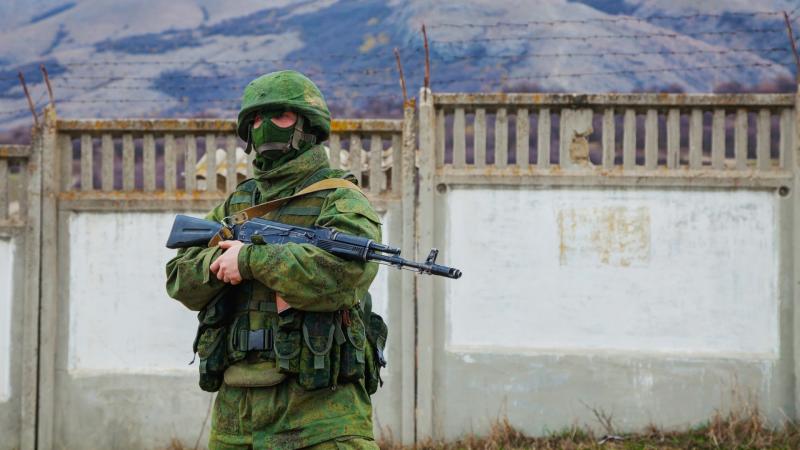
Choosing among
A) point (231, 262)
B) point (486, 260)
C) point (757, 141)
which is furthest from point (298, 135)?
point (757, 141)

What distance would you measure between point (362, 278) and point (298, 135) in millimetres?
620

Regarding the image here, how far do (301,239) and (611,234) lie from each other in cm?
475

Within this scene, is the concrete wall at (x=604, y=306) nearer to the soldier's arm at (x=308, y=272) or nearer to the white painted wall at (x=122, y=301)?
the white painted wall at (x=122, y=301)

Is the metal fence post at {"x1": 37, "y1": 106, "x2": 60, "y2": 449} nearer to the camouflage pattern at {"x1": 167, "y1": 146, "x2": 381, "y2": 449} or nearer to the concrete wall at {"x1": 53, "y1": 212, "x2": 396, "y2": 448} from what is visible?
the concrete wall at {"x1": 53, "y1": 212, "x2": 396, "y2": 448}

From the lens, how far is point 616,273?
310 inches

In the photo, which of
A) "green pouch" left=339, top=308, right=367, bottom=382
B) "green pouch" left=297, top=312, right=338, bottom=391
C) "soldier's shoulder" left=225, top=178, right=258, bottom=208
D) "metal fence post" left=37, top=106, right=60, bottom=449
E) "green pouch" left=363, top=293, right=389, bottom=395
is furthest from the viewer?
"metal fence post" left=37, top=106, right=60, bottom=449

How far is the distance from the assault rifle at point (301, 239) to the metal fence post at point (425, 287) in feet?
13.1

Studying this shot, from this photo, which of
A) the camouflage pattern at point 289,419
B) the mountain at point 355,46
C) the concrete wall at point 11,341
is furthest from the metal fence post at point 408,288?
the mountain at point 355,46

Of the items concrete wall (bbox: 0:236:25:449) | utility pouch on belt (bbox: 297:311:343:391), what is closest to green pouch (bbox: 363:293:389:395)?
utility pouch on belt (bbox: 297:311:343:391)

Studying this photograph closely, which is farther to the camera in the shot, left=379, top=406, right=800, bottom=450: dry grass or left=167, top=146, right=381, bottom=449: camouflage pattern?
left=379, top=406, right=800, bottom=450: dry grass

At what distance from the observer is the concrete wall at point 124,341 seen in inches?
312

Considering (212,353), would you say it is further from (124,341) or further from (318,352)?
(124,341)

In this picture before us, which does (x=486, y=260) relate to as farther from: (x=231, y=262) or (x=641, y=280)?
(x=231, y=262)

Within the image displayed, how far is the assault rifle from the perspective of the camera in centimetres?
345
